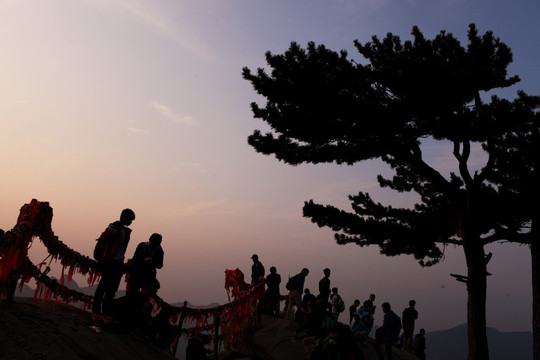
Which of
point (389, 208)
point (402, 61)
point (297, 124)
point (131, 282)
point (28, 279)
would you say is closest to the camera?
point (28, 279)

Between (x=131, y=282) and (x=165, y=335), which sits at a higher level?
(x=131, y=282)

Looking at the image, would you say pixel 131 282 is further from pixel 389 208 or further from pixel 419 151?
pixel 389 208

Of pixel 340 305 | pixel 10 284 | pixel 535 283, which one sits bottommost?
pixel 10 284

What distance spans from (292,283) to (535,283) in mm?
6637

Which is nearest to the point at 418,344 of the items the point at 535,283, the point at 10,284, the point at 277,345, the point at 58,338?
the point at 535,283

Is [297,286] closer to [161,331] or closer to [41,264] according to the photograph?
[161,331]

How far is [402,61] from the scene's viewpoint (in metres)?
10.3

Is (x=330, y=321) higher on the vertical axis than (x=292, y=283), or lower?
lower

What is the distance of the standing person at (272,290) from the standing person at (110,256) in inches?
298

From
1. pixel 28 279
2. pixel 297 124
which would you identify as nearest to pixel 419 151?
pixel 297 124

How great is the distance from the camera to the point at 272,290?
1325cm

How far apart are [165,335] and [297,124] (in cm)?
645

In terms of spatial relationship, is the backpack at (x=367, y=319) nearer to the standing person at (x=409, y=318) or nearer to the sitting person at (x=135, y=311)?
the standing person at (x=409, y=318)

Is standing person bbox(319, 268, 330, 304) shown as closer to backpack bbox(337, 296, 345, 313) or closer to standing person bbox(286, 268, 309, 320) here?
standing person bbox(286, 268, 309, 320)
